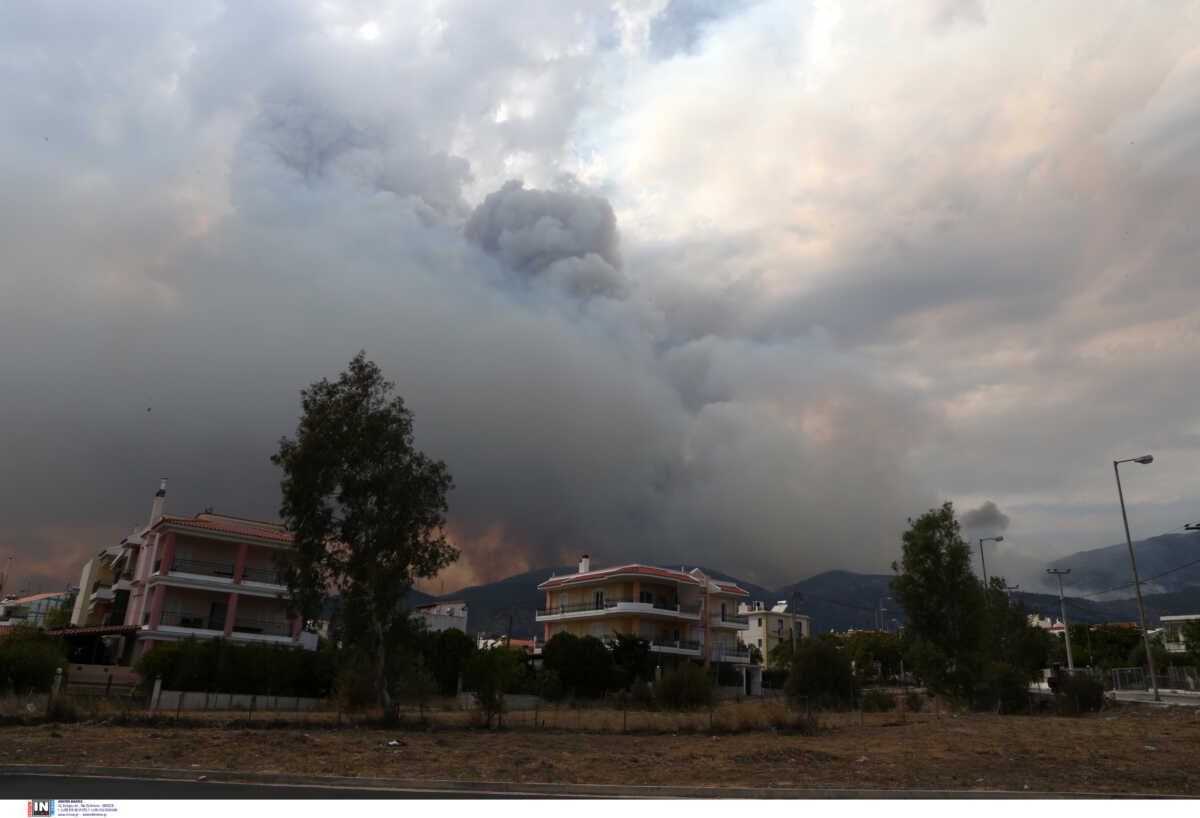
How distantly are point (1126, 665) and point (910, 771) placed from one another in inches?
3840

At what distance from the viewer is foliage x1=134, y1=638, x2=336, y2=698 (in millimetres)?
39344

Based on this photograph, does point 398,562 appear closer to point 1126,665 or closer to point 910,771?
point 910,771

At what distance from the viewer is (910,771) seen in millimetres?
17375

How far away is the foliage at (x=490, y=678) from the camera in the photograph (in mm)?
29953

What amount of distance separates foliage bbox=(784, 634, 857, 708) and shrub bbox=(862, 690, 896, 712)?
890mm

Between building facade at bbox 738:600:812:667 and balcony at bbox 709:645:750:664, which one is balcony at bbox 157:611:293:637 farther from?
building facade at bbox 738:600:812:667

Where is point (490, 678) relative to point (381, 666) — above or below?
below

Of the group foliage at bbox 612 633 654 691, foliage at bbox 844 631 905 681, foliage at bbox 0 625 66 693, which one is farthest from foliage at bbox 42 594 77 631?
foliage at bbox 844 631 905 681

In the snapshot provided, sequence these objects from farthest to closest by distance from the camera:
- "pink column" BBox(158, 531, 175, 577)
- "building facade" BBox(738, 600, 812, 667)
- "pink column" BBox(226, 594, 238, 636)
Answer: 1. "building facade" BBox(738, 600, 812, 667)
2. "pink column" BBox(226, 594, 238, 636)
3. "pink column" BBox(158, 531, 175, 577)

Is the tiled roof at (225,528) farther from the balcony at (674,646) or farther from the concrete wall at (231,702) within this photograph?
the balcony at (674,646)

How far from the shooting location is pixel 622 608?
68875 millimetres

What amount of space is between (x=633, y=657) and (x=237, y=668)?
3112 cm

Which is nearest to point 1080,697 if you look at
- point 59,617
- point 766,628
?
point 59,617

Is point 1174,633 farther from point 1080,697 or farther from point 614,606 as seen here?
point 1080,697
